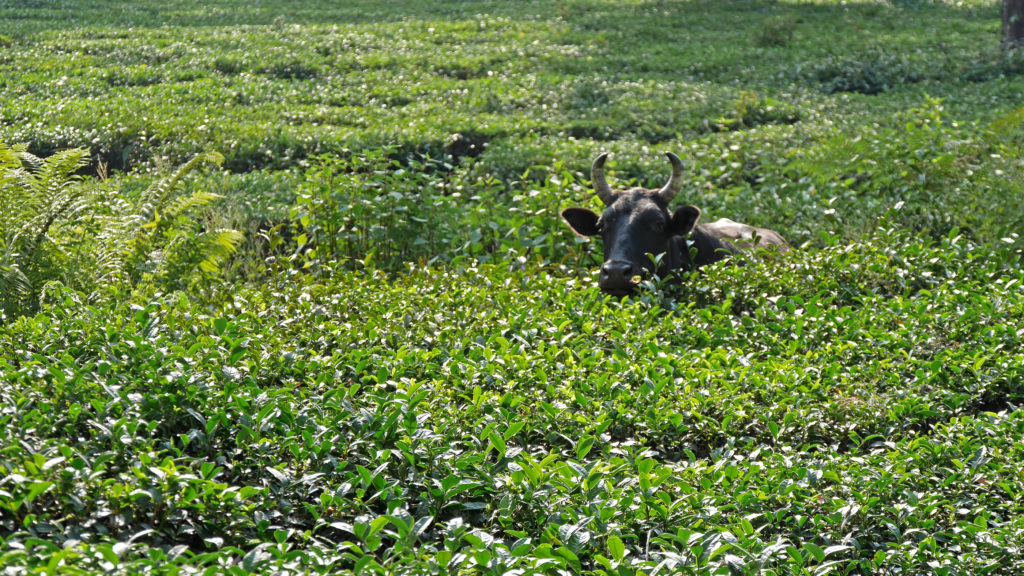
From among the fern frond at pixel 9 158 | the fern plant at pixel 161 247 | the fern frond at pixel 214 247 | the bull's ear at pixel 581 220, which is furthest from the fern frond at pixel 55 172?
the bull's ear at pixel 581 220

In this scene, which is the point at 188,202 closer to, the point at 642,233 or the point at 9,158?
the point at 9,158

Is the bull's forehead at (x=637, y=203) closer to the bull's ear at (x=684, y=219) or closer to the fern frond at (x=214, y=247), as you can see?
the bull's ear at (x=684, y=219)

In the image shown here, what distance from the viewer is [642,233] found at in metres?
8.53

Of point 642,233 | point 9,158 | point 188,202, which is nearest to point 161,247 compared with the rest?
point 188,202

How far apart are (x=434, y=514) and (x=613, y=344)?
2801mm

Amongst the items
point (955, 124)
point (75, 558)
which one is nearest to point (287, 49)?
point (955, 124)

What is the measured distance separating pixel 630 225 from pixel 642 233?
131 mm

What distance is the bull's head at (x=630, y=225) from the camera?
317 inches

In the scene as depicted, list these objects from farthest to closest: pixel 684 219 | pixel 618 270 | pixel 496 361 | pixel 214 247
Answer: pixel 684 219 < pixel 618 270 < pixel 214 247 < pixel 496 361

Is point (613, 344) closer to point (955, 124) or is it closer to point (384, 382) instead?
point (384, 382)

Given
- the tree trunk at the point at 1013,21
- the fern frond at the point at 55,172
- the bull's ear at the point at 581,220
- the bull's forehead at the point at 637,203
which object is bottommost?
the bull's ear at the point at 581,220

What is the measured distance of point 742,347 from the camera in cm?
657

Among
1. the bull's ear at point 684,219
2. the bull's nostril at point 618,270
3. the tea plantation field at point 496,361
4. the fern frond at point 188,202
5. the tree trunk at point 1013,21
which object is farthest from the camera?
the tree trunk at point 1013,21

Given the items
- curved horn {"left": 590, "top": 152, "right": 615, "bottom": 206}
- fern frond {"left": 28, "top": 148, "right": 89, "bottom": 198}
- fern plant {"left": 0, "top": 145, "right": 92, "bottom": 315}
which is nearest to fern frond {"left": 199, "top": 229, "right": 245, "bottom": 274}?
fern plant {"left": 0, "top": 145, "right": 92, "bottom": 315}
